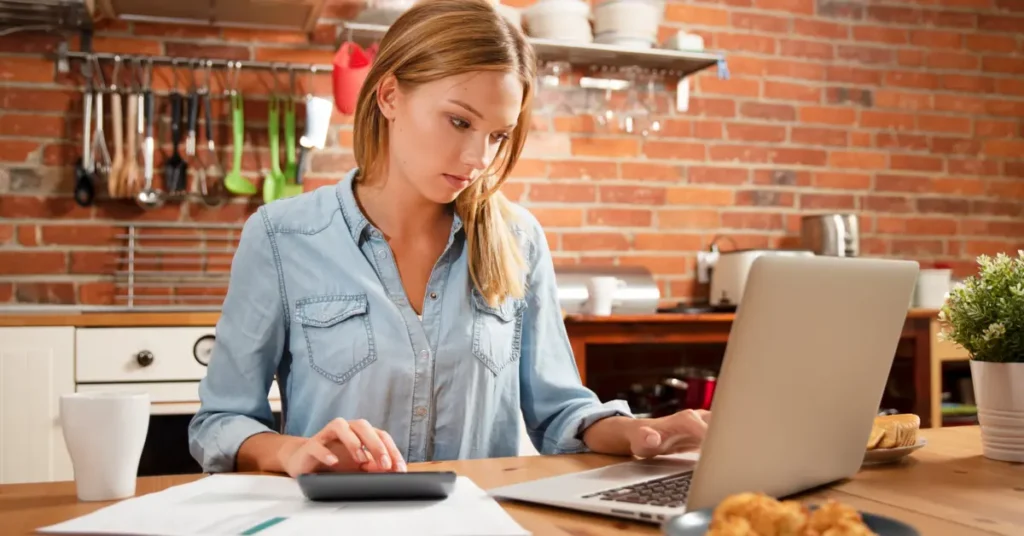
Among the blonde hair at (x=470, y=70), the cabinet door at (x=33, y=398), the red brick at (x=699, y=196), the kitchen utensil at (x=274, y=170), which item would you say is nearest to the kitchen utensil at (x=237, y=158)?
the kitchen utensil at (x=274, y=170)

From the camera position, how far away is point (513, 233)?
1.42 meters

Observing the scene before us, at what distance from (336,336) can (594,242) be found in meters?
2.00

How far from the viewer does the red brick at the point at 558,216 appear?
3.12 meters

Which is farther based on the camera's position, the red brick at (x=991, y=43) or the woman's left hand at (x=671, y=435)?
the red brick at (x=991, y=43)

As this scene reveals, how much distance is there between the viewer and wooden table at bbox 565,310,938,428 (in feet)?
8.41

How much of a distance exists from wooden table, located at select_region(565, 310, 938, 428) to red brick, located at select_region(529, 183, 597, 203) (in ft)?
2.00

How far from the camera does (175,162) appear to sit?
276cm

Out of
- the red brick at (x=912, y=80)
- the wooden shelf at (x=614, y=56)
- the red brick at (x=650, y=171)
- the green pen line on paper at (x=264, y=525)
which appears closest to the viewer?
the green pen line on paper at (x=264, y=525)

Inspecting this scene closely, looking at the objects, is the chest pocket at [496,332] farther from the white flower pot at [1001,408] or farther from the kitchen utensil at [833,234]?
the kitchen utensil at [833,234]

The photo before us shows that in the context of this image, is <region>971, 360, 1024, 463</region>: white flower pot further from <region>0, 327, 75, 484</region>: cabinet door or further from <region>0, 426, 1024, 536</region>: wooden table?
<region>0, 327, 75, 484</region>: cabinet door

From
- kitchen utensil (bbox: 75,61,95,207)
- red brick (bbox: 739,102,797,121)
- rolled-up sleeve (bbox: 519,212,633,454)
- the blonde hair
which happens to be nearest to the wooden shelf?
red brick (bbox: 739,102,797,121)

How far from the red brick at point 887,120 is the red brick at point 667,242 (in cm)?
83

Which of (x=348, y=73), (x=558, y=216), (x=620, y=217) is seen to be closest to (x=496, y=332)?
(x=348, y=73)

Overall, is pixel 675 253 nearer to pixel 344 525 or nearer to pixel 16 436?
pixel 16 436
